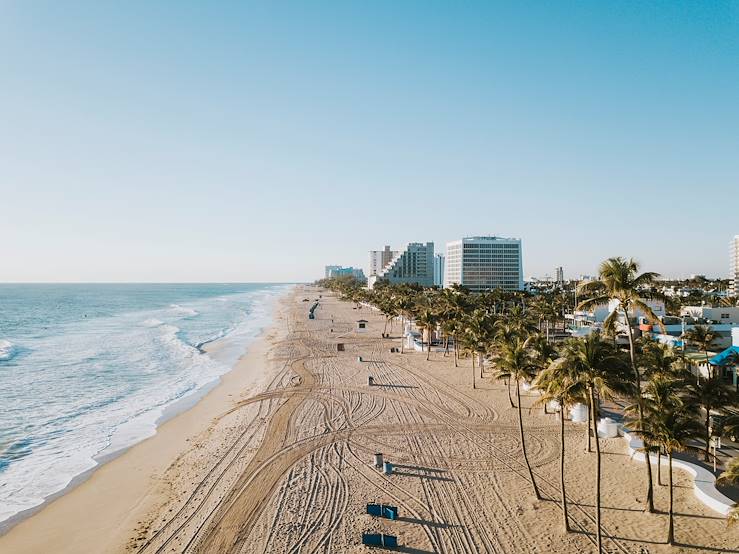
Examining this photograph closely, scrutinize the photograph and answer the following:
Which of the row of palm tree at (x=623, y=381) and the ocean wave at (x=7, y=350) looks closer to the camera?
the row of palm tree at (x=623, y=381)

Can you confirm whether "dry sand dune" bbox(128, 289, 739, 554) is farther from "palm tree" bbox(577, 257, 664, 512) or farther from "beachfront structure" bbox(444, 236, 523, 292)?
"beachfront structure" bbox(444, 236, 523, 292)

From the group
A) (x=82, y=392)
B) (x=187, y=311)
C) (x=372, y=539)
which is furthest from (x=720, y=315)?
(x=187, y=311)

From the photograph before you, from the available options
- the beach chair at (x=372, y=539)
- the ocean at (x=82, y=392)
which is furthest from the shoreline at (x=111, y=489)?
the beach chair at (x=372, y=539)

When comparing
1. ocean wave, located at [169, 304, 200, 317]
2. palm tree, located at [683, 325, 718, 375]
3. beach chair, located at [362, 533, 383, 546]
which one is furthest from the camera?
ocean wave, located at [169, 304, 200, 317]

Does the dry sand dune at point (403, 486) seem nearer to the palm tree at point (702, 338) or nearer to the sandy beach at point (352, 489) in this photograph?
the sandy beach at point (352, 489)

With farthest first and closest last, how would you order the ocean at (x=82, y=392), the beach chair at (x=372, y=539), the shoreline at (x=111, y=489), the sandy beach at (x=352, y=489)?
the ocean at (x=82, y=392) < the shoreline at (x=111, y=489) < the sandy beach at (x=352, y=489) < the beach chair at (x=372, y=539)

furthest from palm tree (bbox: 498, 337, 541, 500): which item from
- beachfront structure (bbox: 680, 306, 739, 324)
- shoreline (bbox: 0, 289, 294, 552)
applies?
beachfront structure (bbox: 680, 306, 739, 324)

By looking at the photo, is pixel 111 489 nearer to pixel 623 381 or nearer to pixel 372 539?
pixel 372 539
